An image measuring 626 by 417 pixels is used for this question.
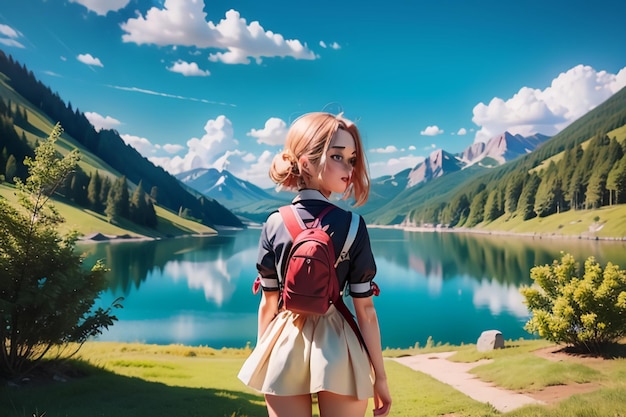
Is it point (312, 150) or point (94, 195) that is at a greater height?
point (94, 195)

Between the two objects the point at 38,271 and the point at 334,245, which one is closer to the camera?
the point at 334,245

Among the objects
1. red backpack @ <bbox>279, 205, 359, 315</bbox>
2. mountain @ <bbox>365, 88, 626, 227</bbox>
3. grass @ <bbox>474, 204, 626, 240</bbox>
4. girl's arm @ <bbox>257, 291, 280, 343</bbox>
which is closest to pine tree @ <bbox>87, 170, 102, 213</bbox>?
mountain @ <bbox>365, 88, 626, 227</bbox>

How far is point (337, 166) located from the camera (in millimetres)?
2516

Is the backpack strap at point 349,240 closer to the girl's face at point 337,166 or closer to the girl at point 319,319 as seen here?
the girl at point 319,319

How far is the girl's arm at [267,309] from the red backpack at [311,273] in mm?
261

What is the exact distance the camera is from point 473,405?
8945 mm

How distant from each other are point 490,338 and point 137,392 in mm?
11434

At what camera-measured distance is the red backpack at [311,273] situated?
7.29 ft

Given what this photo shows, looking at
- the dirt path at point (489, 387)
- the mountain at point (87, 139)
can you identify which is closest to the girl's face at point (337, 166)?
the dirt path at point (489, 387)

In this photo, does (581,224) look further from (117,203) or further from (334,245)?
(117,203)

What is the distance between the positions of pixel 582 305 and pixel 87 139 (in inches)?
6651

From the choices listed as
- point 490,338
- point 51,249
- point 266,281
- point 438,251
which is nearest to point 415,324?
point 490,338

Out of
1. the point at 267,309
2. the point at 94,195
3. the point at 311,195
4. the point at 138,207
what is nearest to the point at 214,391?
the point at 267,309

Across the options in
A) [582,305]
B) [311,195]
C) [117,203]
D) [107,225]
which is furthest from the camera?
[117,203]
